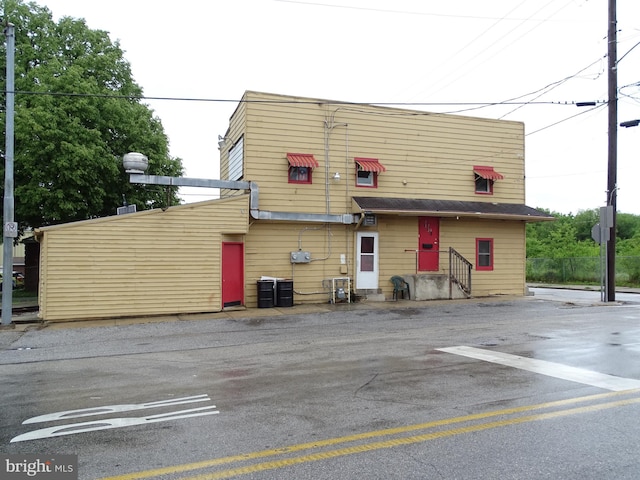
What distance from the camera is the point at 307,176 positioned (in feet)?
56.9

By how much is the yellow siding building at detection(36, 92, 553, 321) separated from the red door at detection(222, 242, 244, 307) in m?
0.03

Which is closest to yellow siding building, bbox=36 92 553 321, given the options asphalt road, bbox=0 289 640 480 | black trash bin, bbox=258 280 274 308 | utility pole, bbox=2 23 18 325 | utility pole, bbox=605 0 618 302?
black trash bin, bbox=258 280 274 308

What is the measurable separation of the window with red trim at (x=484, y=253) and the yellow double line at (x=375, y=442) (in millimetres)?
14186

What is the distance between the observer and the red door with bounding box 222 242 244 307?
52.4ft

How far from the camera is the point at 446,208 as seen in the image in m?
18.0

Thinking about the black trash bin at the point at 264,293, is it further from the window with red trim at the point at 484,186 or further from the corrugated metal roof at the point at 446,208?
the window with red trim at the point at 484,186

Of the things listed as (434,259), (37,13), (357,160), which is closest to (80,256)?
(357,160)

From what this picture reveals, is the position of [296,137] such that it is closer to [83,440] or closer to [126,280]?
[126,280]

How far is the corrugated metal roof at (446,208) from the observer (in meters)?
17.1

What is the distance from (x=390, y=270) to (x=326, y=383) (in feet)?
39.7

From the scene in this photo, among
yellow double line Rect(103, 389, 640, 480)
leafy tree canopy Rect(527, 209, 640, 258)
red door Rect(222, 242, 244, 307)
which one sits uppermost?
leafy tree canopy Rect(527, 209, 640, 258)

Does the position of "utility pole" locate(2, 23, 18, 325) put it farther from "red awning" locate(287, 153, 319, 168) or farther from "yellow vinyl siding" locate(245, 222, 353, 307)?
"red awning" locate(287, 153, 319, 168)

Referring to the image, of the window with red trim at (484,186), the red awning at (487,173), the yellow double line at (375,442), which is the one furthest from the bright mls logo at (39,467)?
the window with red trim at (484,186)

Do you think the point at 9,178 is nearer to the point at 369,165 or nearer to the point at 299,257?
the point at 299,257
